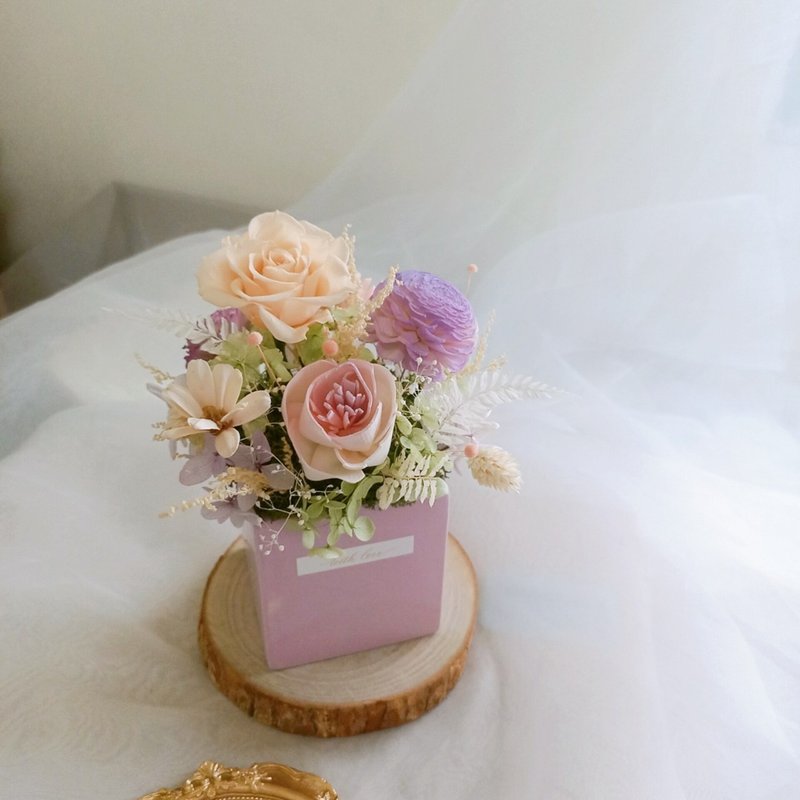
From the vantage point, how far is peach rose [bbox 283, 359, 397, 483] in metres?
0.56

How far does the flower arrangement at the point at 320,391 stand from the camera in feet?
1.87

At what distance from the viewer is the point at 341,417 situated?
0.56 meters

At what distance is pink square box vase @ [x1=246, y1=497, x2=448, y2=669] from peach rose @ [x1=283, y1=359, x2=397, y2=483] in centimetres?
10

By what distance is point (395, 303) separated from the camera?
1.99 feet

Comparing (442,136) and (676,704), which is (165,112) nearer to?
(442,136)

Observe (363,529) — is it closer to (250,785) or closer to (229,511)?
(229,511)

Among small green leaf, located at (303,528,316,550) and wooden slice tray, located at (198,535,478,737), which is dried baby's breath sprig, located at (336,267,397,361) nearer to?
small green leaf, located at (303,528,316,550)

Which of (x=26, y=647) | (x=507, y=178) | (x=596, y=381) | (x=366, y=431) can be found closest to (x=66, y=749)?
(x=26, y=647)

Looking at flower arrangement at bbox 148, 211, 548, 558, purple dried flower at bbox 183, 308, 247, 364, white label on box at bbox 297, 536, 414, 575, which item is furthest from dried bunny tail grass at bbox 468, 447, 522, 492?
A: purple dried flower at bbox 183, 308, 247, 364

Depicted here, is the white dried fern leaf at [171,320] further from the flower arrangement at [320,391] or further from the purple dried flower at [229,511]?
the purple dried flower at [229,511]

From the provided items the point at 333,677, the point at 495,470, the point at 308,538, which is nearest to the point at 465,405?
the point at 495,470

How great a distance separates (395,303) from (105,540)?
50 cm

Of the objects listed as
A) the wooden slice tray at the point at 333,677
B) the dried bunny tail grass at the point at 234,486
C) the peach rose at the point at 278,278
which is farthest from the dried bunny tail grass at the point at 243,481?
the wooden slice tray at the point at 333,677

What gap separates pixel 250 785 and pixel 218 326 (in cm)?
39
